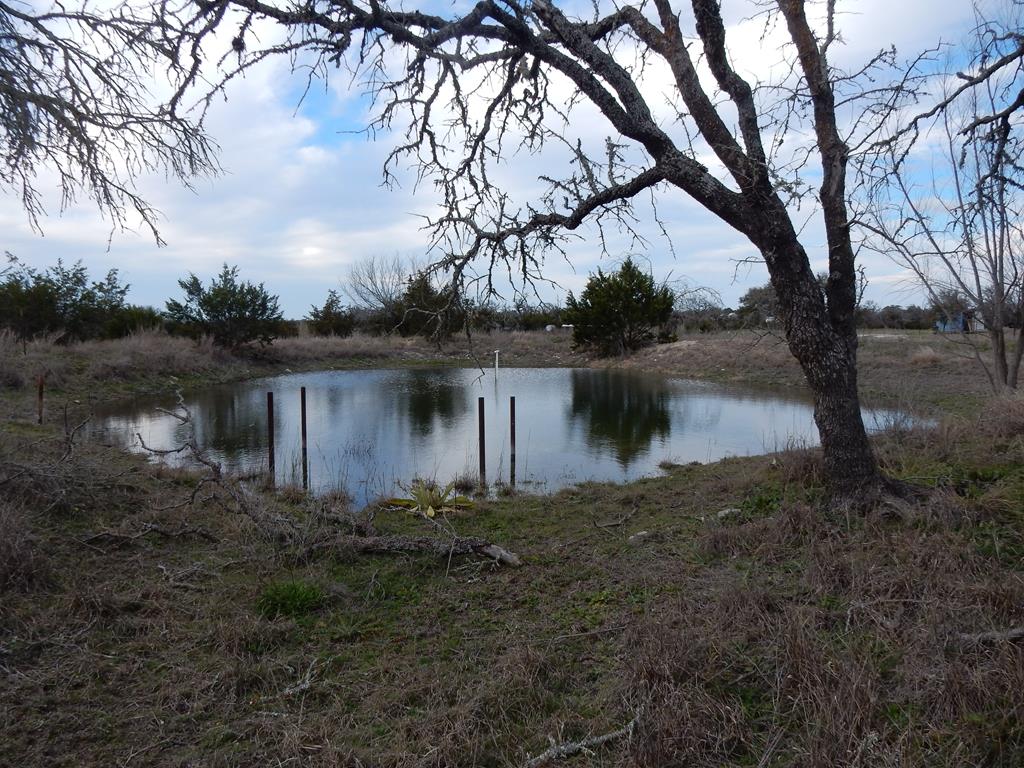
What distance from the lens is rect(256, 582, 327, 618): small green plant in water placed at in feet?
12.5

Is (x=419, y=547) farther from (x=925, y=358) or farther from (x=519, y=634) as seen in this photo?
(x=925, y=358)

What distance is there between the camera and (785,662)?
2660 millimetres

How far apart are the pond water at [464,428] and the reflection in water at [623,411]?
3 cm

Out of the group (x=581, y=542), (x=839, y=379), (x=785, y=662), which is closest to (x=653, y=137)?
(x=839, y=379)

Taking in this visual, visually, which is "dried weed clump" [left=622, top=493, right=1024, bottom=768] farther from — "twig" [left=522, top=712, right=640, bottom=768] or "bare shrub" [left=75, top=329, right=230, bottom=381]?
"bare shrub" [left=75, top=329, right=230, bottom=381]

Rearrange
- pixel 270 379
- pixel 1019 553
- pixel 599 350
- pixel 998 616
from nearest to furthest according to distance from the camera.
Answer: pixel 998 616
pixel 1019 553
pixel 270 379
pixel 599 350

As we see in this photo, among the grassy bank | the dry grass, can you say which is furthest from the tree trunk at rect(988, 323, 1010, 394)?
the dry grass

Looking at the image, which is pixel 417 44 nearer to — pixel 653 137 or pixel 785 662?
pixel 653 137

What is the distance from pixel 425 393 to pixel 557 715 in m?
17.3

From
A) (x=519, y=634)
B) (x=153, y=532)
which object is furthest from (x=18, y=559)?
(x=519, y=634)

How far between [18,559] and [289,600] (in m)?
1.62

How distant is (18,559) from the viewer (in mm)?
3943

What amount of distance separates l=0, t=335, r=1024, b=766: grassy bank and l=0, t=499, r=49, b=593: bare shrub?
0.01 metres

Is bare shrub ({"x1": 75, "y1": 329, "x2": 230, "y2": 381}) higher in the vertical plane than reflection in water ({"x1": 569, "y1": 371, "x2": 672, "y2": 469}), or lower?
higher
